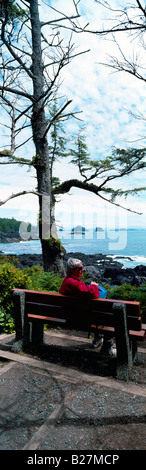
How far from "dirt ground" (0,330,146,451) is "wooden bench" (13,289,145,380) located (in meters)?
0.23

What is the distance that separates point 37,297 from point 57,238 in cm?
546

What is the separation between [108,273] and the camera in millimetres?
26469

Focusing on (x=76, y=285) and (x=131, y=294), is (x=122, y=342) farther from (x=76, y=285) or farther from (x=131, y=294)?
(x=131, y=294)

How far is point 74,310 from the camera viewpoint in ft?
12.3

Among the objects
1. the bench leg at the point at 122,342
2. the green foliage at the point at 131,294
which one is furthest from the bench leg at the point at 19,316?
the green foliage at the point at 131,294

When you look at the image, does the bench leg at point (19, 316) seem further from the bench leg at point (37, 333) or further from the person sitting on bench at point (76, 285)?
the person sitting on bench at point (76, 285)

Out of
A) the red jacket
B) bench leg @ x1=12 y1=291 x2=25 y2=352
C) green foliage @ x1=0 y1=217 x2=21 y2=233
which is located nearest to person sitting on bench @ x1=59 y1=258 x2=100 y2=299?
the red jacket

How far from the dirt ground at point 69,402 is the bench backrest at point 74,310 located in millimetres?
531

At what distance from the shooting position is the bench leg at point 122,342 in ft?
11.1

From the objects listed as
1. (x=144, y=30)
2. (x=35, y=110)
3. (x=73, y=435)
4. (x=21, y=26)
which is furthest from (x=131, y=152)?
(x=73, y=435)

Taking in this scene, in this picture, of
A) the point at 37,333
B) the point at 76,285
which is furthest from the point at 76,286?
the point at 37,333

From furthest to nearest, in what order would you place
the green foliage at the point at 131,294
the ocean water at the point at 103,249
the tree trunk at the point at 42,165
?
the ocean water at the point at 103,249, the tree trunk at the point at 42,165, the green foliage at the point at 131,294
